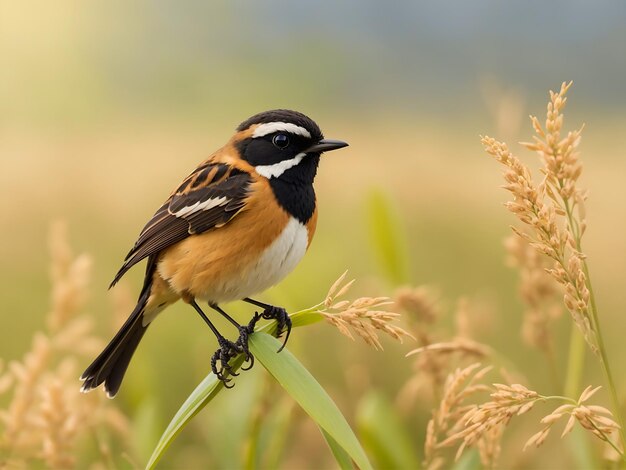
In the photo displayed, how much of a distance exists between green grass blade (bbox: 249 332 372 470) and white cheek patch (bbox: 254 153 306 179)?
138 cm

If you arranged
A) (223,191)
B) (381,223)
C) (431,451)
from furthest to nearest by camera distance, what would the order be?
1. (381,223)
2. (223,191)
3. (431,451)

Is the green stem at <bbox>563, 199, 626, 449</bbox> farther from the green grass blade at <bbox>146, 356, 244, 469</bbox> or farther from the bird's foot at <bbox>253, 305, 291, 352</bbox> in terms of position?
the bird's foot at <bbox>253, 305, 291, 352</bbox>

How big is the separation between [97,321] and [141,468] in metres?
4.13

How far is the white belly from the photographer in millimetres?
3500

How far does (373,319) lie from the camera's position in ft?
7.91

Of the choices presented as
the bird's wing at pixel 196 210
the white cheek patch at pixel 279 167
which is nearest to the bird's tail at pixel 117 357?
the bird's wing at pixel 196 210

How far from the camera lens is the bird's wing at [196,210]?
3.66 metres

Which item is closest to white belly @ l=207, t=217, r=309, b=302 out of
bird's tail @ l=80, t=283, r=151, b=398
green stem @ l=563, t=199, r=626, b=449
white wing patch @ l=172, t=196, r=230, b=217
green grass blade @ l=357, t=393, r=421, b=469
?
white wing patch @ l=172, t=196, r=230, b=217

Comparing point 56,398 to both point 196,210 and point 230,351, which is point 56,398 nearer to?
point 230,351

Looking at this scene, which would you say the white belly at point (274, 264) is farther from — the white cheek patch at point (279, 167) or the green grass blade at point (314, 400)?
the green grass blade at point (314, 400)

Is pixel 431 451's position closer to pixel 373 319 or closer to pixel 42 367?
pixel 373 319

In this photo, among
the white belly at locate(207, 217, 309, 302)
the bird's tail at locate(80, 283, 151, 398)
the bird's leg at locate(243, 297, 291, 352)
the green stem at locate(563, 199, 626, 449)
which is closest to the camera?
the green stem at locate(563, 199, 626, 449)

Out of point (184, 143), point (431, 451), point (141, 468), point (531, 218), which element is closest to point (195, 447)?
point (141, 468)

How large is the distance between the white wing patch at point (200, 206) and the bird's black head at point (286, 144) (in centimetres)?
21
